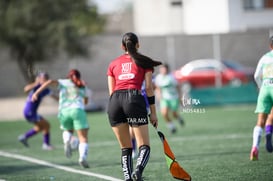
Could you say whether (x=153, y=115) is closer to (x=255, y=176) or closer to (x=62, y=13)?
(x=255, y=176)

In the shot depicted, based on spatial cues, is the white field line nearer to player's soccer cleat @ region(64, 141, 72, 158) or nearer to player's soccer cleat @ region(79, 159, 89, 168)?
player's soccer cleat @ region(79, 159, 89, 168)

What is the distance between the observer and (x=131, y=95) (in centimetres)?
927

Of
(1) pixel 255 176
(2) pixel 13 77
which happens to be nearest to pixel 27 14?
(2) pixel 13 77

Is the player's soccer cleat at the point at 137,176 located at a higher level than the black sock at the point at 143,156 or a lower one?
lower

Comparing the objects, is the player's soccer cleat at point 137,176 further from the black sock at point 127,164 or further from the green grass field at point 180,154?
the green grass field at point 180,154

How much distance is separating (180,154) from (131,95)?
A: 5.35m

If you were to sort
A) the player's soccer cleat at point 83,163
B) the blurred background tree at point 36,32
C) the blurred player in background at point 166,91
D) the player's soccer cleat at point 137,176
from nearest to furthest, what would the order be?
the player's soccer cleat at point 137,176, the player's soccer cleat at point 83,163, the blurred player in background at point 166,91, the blurred background tree at point 36,32

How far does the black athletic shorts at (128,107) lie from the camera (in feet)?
30.4

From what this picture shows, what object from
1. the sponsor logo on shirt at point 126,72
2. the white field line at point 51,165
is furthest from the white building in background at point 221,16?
the sponsor logo on shirt at point 126,72

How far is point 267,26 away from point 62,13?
11.3m

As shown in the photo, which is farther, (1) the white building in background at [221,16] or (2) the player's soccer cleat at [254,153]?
(1) the white building in background at [221,16]

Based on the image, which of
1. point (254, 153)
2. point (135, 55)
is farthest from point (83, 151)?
point (135, 55)

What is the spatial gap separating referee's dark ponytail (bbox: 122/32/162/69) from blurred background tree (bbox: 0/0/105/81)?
82.5 ft

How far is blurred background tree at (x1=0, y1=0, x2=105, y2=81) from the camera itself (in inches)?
1373
